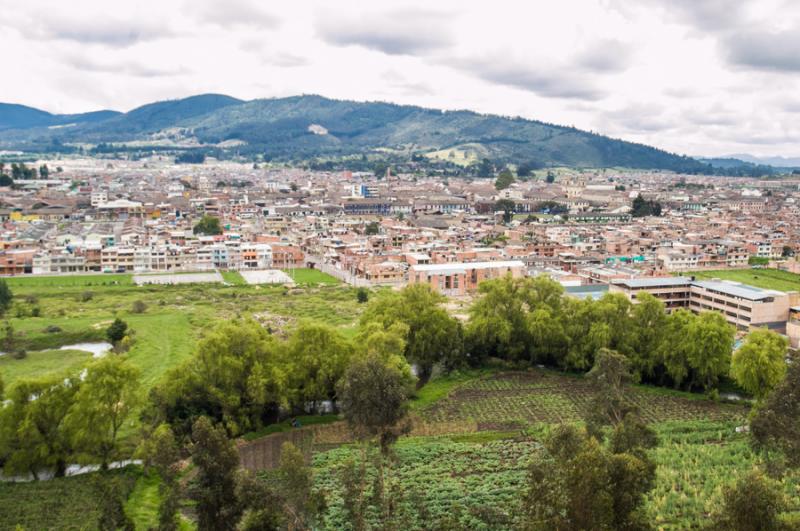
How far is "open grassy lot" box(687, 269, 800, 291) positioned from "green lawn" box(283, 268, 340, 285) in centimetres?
1792

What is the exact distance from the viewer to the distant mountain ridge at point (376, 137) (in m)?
141

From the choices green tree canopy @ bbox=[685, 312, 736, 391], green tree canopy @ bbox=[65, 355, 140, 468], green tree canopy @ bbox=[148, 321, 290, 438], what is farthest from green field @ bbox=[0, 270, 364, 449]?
green tree canopy @ bbox=[685, 312, 736, 391]

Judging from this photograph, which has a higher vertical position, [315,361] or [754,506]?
[754,506]

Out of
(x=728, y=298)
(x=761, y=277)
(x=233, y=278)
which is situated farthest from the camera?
(x=761, y=277)

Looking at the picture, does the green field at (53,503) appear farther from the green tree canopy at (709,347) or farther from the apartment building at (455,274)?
the apartment building at (455,274)

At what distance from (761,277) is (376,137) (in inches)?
5596

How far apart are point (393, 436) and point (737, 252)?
1372 inches

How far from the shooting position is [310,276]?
3488 cm

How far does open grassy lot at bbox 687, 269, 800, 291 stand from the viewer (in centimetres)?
3180

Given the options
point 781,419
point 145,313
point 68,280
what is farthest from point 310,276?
point 781,419

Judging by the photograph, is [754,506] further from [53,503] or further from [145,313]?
[145,313]

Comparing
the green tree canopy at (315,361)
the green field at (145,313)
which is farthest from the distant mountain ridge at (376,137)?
the green tree canopy at (315,361)

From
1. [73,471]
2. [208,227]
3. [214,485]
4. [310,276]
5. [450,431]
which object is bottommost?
[73,471]

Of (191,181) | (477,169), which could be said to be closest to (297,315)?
(191,181)
